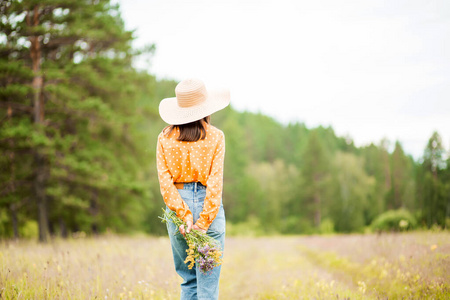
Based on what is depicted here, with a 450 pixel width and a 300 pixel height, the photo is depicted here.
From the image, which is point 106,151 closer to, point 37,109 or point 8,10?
point 37,109

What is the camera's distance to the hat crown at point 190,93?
9.94 ft

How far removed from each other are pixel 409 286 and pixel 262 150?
57478 mm

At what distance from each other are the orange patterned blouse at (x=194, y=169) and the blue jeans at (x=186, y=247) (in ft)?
0.23

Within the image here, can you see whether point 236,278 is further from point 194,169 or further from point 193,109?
point 193,109

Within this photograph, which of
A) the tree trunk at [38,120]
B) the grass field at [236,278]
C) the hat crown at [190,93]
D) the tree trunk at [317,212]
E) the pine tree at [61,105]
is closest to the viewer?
the hat crown at [190,93]

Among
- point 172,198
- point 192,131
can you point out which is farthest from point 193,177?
point 192,131

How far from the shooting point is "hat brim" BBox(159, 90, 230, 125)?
2908 millimetres

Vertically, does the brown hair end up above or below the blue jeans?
above

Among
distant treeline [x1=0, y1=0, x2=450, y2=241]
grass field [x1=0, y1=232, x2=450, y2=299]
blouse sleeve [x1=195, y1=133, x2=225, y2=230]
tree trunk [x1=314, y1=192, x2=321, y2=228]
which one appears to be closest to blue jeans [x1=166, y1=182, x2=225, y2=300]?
blouse sleeve [x1=195, y1=133, x2=225, y2=230]

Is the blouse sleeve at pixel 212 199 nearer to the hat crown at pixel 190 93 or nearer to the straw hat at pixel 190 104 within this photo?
the straw hat at pixel 190 104

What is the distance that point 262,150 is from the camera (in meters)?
61.4

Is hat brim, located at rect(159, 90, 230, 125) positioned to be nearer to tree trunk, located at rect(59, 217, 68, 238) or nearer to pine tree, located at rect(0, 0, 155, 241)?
pine tree, located at rect(0, 0, 155, 241)

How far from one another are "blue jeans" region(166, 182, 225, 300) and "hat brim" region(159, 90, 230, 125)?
24.1 inches

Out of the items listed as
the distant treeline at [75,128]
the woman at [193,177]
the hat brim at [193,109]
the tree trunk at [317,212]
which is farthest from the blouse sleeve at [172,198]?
the tree trunk at [317,212]
